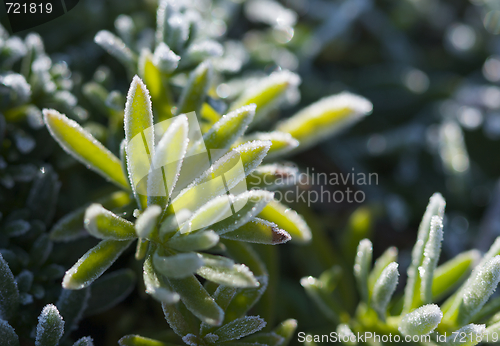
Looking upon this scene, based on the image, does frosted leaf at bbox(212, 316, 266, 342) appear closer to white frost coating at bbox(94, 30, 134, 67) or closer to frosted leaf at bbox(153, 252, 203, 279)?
frosted leaf at bbox(153, 252, 203, 279)

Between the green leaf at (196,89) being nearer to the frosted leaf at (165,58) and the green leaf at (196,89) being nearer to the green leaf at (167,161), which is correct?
the frosted leaf at (165,58)

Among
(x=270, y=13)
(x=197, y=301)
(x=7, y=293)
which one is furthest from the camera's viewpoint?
(x=270, y=13)

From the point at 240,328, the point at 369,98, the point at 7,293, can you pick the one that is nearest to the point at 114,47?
the point at 7,293

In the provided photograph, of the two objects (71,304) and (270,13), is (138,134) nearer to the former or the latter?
(71,304)

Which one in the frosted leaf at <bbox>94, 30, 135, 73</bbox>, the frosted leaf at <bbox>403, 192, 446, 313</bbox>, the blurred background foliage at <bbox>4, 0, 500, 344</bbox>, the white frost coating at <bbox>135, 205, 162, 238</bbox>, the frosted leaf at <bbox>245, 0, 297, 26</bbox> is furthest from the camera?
the frosted leaf at <bbox>245, 0, 297, 26</bbox>

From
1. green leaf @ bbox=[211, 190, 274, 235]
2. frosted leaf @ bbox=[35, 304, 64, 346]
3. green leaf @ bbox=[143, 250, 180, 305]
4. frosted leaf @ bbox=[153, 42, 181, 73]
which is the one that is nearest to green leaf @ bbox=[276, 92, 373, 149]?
frosted leaf @ bbox=[153, 42, 181, 73]

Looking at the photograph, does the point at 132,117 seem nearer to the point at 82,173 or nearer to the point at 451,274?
the point at 82,173

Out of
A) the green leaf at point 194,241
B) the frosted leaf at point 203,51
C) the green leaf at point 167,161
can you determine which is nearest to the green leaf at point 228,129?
the green leaf at point 167,161
